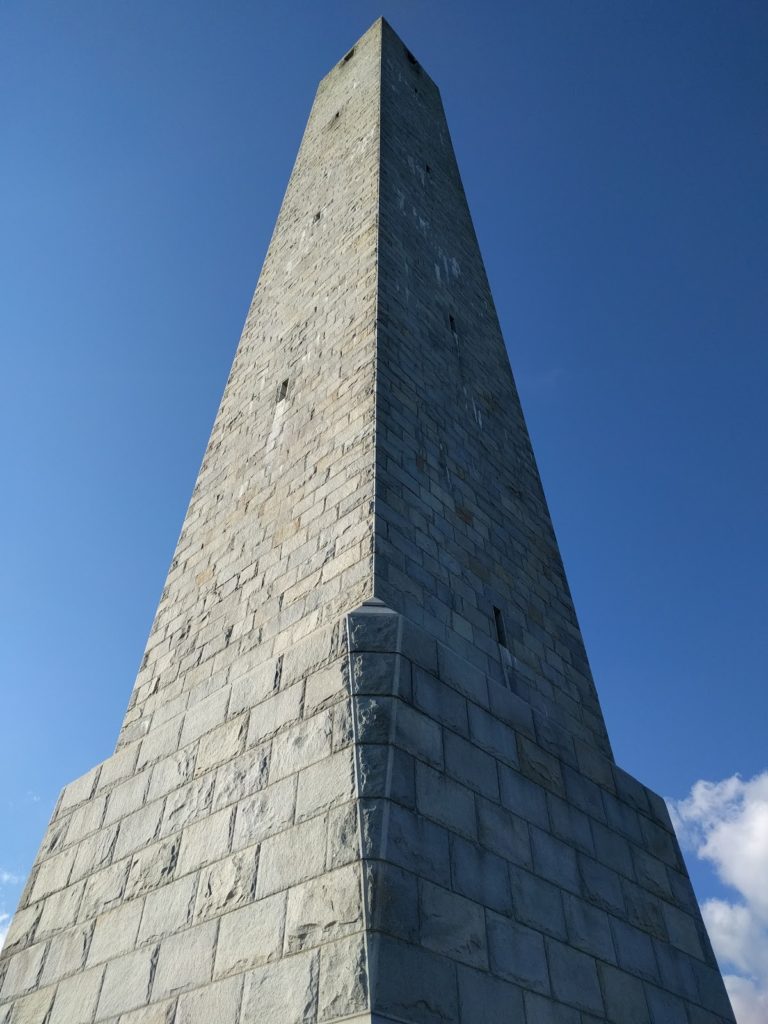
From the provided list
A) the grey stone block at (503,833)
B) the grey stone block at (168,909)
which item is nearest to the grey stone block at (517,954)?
the grey stone block at (503,833)

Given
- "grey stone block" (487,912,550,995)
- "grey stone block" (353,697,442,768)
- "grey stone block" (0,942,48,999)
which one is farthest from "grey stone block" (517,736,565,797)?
"grey stone block" (0,942,48,999)

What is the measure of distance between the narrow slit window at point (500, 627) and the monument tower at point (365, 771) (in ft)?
0.05

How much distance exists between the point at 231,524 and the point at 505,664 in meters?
2.70

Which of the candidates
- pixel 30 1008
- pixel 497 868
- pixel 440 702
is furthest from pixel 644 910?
pixel 30 1008

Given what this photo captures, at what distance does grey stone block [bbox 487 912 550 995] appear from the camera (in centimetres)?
354

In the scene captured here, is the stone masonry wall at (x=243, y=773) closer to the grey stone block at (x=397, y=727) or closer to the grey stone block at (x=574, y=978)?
the grey stone block at (x=397, y=727)

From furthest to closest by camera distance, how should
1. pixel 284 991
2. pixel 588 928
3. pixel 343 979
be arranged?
pixel 588 928 → pixel 284 991 → pixel 343 979

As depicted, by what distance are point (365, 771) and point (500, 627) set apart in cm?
236

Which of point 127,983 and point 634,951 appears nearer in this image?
point 127,983

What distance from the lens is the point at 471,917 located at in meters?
3.53

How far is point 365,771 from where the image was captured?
11.8 ft

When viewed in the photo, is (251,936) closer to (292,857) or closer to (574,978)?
(292,857)

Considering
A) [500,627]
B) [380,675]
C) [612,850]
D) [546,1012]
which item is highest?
[500,627]

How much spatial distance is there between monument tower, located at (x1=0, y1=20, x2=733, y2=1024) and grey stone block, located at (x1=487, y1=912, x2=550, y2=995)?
2 centimetres
